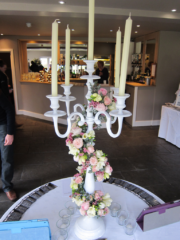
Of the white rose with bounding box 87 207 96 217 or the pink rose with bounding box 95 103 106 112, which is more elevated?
the pink rose with bounding box 95 103 106 112

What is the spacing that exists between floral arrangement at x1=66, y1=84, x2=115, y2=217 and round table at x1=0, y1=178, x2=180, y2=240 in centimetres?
17

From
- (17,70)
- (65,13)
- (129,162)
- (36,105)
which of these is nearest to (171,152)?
(129,162)

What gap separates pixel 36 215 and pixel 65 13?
3.08 meters

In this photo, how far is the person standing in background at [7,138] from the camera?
6.83 ft

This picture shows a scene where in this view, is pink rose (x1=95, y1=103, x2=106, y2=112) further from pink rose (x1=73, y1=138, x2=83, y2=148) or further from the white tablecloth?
the white tablecloth

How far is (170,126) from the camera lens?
421cm

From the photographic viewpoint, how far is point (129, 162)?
11.3 feet

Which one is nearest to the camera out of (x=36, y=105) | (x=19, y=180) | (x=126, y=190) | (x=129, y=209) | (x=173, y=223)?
(x=173, y=223)

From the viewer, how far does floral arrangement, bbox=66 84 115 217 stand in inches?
40.0

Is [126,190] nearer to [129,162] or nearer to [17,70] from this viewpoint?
[129,162]

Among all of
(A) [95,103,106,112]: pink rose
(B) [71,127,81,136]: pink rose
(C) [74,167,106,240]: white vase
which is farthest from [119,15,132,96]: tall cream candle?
(C) [74,167,106,240]: white vase

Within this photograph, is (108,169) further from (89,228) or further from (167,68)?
(167,68)

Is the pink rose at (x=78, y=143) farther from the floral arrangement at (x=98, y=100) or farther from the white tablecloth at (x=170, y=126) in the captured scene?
the white tablecloth at (x=170, y=126)

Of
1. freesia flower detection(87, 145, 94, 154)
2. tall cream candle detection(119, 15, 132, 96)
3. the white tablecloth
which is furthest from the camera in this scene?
the white tablecloth
